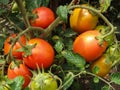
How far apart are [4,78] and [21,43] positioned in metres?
0.11

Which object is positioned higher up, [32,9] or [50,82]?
[32,9]

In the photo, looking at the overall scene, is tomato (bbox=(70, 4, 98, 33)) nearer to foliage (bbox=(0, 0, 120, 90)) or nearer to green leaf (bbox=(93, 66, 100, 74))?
foliage (bbox=(0, 0, 120, 90))

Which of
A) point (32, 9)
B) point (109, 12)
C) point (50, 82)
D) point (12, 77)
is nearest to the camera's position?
point (50, 82)

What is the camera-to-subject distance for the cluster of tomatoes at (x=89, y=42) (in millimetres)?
1188

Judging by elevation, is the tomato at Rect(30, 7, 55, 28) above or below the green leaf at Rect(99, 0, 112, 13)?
below

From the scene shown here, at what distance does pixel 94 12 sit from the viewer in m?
1.24

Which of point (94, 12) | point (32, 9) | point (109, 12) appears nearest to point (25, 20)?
point (32, 9)

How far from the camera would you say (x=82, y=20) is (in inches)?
49.9

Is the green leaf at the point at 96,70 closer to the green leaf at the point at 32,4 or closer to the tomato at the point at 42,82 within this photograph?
the tomato at the point at 42,82

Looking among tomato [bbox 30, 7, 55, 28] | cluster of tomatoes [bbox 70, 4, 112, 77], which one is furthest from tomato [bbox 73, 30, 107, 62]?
tomato [bbox 30, 7, 55, 28]

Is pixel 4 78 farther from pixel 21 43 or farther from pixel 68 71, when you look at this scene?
pixel 68 71

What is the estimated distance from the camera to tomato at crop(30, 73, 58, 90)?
109 cm

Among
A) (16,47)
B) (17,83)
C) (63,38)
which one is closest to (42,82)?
(17,83)

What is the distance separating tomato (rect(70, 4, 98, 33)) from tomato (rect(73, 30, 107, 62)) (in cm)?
5
